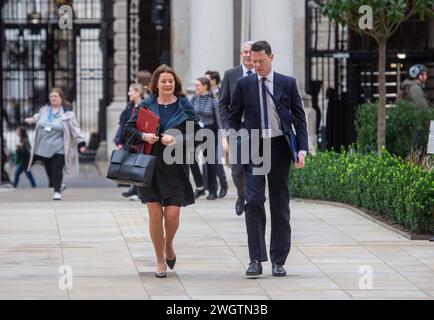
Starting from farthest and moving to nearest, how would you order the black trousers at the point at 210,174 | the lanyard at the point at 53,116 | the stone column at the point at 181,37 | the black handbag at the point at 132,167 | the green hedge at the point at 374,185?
the stone column at the point at 181,37 < the lanyard at the point at 53,116 < the black trousers at the point at 210,174 < the green hedge at the point at 374,185 < the black handbag at the point at 132,167

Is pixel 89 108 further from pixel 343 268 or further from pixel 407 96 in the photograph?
pixel 343 268

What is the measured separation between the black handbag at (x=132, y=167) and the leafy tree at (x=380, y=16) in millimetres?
8287

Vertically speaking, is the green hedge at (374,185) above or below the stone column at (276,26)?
below

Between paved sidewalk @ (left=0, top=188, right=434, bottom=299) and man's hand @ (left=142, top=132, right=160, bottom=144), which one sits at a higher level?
man's hand @ (left=142, top=132, right=160, bottom=144)

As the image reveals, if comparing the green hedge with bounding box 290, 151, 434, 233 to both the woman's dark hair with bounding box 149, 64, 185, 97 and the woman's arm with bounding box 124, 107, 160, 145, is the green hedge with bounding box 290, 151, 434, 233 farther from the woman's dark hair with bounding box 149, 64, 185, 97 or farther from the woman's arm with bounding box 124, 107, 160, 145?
the woman's arm with bounding box 124, 107, 160, 145

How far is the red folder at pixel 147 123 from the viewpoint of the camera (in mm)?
11469

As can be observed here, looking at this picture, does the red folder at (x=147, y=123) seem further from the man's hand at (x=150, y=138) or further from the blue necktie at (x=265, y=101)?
the blue necktie at (x=265, y=101)

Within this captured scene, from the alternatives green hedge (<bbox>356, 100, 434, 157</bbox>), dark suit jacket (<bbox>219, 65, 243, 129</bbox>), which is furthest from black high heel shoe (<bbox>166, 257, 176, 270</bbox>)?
green hedge (<bbox>356, 100, 434, 157</bbox>)

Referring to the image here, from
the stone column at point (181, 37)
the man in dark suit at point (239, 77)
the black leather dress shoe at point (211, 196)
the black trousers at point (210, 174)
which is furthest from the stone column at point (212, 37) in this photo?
the man in dark suit at point (239, 77)

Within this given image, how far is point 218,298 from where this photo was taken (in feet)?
33.7

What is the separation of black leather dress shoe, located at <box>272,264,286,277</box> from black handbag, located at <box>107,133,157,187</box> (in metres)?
1.21

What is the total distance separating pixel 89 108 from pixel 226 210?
20.6 meters

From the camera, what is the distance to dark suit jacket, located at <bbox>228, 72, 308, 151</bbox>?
1148 cm

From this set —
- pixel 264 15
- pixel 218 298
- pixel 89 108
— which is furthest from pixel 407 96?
pixel 89 108
